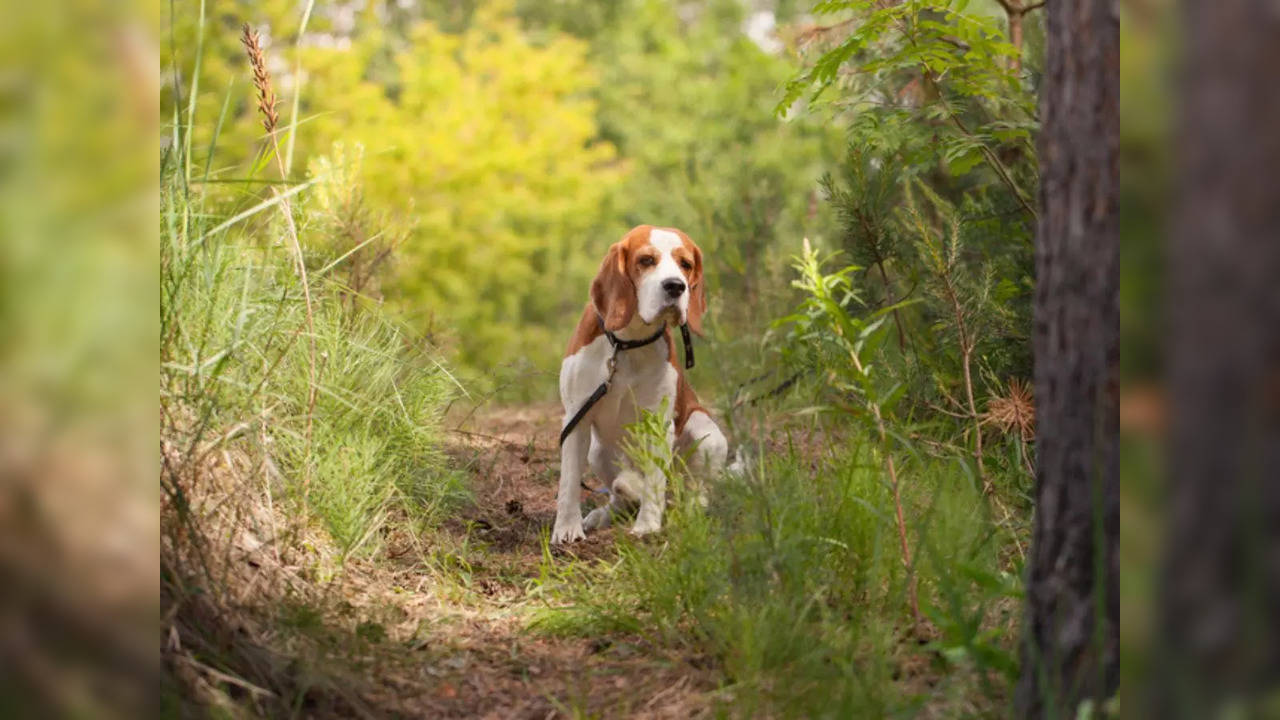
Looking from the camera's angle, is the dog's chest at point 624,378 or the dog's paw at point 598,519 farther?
the dog's paw at point 598,519

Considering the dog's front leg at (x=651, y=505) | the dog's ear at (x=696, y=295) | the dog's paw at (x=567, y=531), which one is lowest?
the dog's paw at (x=567, y=531)

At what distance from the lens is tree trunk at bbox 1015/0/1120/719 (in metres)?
1.57

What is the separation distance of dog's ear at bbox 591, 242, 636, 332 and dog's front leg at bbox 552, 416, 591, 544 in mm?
411

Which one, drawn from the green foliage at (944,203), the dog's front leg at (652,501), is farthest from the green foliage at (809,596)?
the green foliage at (944,203)

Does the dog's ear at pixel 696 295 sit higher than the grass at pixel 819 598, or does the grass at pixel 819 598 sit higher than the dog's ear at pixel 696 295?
the dog's ear at pixel 696 295

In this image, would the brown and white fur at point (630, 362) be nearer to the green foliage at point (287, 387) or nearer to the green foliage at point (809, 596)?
the green foliage at point (287, 387)

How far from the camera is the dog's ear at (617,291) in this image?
12.2 feet

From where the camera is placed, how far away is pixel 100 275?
1.26 m

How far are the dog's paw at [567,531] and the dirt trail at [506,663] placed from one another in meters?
0.07

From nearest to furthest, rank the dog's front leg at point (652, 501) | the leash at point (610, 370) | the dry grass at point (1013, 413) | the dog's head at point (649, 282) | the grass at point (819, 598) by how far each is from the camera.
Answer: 1. the grass at point (819, 598)
2. the dog's front leg at point (652, 501)
3. the dry grass at point (1013, 413)
4. the dog's head at point (649, 282)
5. the leash at point (610, 370)

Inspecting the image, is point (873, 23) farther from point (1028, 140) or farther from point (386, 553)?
point (386, 553)

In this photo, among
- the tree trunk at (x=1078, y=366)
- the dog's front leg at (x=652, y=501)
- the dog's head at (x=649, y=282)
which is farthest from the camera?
the dog's head at (x=649, y=282)

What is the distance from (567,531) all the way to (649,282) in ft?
2.98

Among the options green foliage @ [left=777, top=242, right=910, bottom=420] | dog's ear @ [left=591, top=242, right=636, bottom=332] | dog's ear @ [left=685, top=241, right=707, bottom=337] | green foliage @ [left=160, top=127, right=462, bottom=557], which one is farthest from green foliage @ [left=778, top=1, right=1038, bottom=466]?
green foliage @ [left=160, top=127, right=462, bottom=557]
